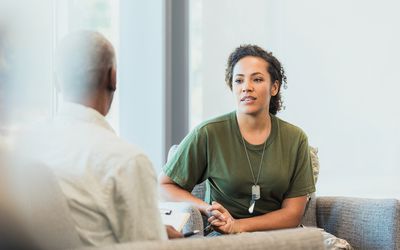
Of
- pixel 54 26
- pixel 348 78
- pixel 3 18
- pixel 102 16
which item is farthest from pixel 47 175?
pixel 348 78

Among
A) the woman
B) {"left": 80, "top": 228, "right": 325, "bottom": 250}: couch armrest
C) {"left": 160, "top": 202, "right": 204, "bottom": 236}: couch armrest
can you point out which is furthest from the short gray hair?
the woman

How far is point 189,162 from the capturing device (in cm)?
288

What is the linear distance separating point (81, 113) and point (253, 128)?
1.36m

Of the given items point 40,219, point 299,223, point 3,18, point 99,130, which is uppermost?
point 3,18

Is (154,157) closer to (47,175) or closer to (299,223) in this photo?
(299,223)

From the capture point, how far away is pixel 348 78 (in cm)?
414

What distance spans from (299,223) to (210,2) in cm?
176

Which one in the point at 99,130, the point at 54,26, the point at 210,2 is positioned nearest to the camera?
the point at 99,130

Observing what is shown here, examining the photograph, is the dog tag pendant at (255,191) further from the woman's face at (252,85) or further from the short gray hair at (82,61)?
the short gray hair at (82,61)

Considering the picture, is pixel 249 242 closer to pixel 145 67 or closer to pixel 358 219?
pixel 358 219

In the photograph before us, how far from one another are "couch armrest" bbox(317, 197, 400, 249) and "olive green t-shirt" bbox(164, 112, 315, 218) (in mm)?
179

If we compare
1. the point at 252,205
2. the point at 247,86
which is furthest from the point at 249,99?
the point at 252,205

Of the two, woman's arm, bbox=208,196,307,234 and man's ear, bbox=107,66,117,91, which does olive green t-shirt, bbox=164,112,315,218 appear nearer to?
woman's arm, bbox=208,196,307,234

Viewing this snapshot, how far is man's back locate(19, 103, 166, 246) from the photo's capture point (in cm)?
156
